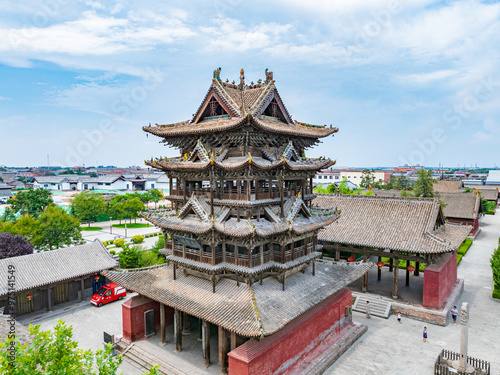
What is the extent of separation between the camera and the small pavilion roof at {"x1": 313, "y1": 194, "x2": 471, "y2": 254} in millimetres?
30375

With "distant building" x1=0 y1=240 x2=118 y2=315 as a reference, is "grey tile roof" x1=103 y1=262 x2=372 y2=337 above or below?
above

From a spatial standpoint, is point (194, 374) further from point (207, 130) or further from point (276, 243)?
point (207, 130)

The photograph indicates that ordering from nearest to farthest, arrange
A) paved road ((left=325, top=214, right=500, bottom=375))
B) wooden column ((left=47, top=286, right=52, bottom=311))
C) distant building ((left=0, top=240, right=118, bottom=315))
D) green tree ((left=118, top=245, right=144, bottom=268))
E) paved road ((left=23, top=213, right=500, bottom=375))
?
paved road ((left=325, top=214, right=500, bottom=375)) < paved road ((left=23, top=213, right=500, bottom=375)) < distant building ((left=0, top=240, right=118, bottom=315)) < wooden column ((left=47, top=286, right=52, bottom=311)) < green tree ((left=118, top=245, right=144, bottom=268))

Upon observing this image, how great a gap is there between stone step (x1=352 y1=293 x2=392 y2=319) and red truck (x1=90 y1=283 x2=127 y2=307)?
23841mm

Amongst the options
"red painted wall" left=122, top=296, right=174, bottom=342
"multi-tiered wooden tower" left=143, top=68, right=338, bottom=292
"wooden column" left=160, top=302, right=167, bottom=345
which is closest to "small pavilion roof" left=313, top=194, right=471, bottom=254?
"multi-tiered wooden tower" left=143, top=68, right=338, bottom=292

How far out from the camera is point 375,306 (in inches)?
1228

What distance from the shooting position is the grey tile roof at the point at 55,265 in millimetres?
29497

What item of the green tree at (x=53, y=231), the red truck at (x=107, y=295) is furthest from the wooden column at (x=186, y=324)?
the green tree at (x=53, y=231)

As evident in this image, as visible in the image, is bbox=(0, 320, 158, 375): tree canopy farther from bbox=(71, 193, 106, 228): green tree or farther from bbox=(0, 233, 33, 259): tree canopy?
bbox=(71, 193, 106, 228): green tree

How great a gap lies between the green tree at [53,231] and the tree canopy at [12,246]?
4926 mm

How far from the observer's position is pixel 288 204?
76.6ft

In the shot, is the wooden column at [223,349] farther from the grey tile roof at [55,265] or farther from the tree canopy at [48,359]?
the grey tile roof at [55,265]

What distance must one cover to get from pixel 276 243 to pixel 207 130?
8770 mm

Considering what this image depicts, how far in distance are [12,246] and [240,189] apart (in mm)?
29169
